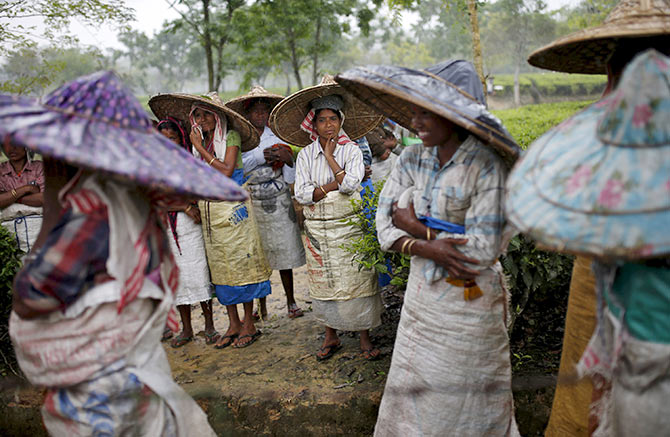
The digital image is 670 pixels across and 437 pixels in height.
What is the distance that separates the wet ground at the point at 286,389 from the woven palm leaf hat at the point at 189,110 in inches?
78.3

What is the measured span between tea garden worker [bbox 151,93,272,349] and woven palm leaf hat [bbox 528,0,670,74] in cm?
268

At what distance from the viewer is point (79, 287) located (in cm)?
165

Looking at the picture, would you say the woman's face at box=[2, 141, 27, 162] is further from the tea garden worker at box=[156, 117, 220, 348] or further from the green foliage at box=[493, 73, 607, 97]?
the green foliage at box=[493, 73, 607, 97]

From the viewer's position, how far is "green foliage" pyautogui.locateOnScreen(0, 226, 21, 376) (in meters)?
→ 4.00

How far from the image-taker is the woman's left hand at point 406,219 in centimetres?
245

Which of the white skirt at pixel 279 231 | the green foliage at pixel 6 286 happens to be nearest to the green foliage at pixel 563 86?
the white skirt at pixel 279 231

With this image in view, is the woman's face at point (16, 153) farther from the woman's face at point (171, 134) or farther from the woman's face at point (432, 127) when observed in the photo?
the woman's face at point (432, 127)

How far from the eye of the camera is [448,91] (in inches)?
Answer: 86.7

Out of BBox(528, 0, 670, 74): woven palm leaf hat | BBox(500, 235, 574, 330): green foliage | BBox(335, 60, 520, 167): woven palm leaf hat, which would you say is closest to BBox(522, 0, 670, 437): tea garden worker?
BBox(528, 0, 670, 74): woven palm leaf hat

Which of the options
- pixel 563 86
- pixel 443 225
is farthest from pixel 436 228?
pixel 563 86

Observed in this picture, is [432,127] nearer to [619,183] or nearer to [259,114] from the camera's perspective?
[619,183]

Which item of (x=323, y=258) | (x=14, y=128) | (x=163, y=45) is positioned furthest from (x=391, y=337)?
(x=163, y=45)

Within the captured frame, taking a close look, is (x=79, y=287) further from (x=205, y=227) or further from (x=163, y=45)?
(x=163, y=45)

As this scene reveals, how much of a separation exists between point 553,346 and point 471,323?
1756 millimetres
